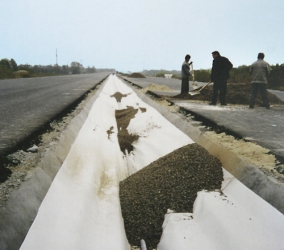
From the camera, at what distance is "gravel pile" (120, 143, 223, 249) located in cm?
251

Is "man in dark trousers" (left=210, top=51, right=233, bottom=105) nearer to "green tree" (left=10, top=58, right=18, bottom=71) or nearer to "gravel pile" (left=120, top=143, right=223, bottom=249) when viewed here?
"gravel pile" (left=120, top=143, right=223, bottom=249)

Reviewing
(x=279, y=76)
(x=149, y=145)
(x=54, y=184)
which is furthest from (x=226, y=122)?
(x=279, y=76)

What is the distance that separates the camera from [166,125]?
514 cm

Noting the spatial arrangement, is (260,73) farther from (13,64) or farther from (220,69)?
(13,64)

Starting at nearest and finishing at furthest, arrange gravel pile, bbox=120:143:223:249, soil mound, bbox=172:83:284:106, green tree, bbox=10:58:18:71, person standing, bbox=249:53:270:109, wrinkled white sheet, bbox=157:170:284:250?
wrinkled white sheet, bbox=157:170:284:250, gravel pile, bbox=120:143:223:249, person standing, bbox=249:53:270:109, soil mound, bbox=172:83:284:106, green tree, bbox=10:58:18:71

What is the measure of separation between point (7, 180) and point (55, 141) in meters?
1.27

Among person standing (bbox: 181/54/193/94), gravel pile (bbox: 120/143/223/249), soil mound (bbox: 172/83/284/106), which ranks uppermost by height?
person standing (bbox: 181/54/193/94)

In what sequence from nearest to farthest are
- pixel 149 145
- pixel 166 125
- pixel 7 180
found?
pixel 7 180, pixel 149 145, pixel 166 125

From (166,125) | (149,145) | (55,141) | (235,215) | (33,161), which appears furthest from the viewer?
(166,125)

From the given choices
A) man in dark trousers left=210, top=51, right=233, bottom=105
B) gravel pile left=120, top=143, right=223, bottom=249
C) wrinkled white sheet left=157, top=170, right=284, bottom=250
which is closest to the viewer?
wrinkled white sheet left=157, top=170, right=284, bottom=250

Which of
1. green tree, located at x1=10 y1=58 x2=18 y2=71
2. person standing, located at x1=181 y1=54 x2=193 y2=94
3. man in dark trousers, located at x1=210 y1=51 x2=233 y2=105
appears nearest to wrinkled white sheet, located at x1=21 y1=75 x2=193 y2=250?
man in dark trousers, located at x1=210 y1=51 x2=233 y2=105

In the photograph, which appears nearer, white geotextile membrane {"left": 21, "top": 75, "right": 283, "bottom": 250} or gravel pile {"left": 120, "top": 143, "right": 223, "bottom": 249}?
white geotextile membrane {"left": 21, "top": 75, "right": 283, "bottom": 250}

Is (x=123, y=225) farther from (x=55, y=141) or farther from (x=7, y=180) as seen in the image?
(x=55, y=141)

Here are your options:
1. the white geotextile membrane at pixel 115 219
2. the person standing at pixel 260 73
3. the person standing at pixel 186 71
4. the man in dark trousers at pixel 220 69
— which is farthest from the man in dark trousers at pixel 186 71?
the white geotextile membrane at pixel 115 219
